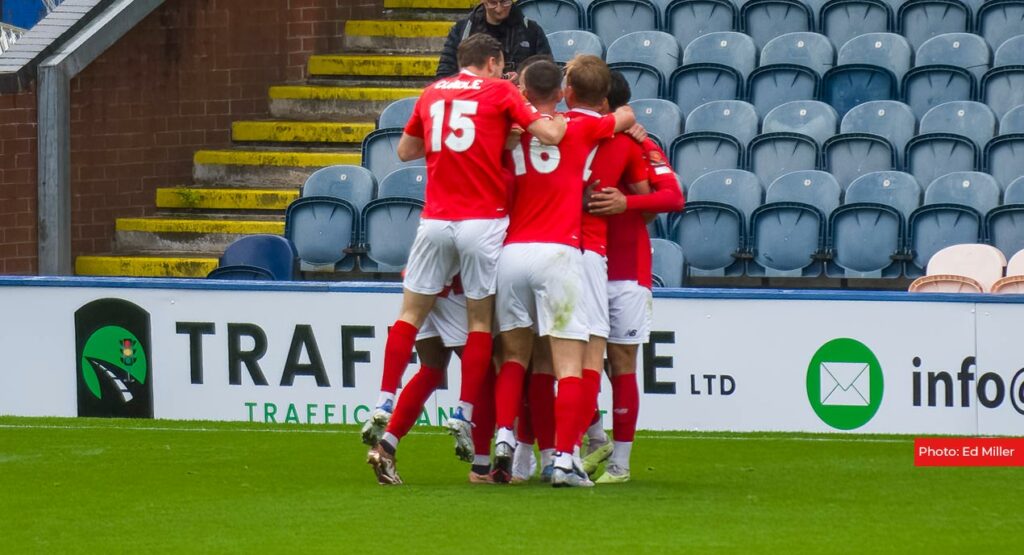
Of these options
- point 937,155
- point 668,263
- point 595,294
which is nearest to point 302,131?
point 668,263

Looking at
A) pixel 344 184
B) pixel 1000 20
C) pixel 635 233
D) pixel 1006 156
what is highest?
pixel 1000 20

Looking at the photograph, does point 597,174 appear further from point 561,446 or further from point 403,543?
point 403,543

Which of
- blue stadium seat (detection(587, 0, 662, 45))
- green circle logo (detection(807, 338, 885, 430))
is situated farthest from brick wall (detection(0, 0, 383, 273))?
green circle logo (detection(807, 338, 885, 430))

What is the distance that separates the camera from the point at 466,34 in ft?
30.0

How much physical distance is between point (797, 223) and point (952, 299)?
7.09 ft

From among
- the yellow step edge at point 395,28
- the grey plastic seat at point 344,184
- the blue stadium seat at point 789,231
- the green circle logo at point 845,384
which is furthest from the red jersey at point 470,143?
the yellow step edge at point 395,28

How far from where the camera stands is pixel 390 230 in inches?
461

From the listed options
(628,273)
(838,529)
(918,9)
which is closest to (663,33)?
(918,9)

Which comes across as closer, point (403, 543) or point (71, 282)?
point (403, 543)

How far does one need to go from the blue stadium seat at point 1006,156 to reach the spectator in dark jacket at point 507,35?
12.9 ft

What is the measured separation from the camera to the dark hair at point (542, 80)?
22.2 ft

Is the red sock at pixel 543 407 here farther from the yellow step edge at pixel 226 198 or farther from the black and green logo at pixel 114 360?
the yellow step edge at pixel 226 198

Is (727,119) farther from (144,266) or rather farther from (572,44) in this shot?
(144,266)

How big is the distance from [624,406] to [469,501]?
0.85 metres
